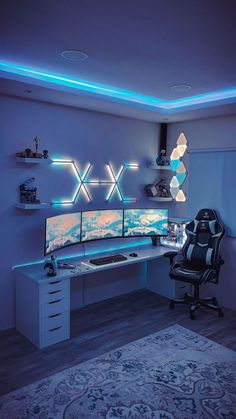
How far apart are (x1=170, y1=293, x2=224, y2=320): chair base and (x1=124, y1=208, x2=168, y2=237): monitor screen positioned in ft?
3.07

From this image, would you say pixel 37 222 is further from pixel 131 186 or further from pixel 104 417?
pixel 104 417

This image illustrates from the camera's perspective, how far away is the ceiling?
1.92m

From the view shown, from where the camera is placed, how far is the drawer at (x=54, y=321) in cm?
332

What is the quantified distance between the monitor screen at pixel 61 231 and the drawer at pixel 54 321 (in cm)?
64

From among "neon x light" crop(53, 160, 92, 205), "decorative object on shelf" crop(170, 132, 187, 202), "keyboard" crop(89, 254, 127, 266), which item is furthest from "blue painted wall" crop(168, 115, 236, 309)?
"neon x light" crop(53, 160, 92, 205)

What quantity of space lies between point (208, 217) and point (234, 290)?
99 centimetres

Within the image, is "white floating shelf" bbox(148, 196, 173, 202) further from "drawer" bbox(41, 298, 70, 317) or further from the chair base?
"drawer" bbox(41, 298, 70, 317)

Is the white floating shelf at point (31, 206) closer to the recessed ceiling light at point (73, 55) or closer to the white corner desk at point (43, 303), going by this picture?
the white corner desk at point (43, 303)

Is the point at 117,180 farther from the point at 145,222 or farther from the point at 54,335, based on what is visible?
the point at 54,335

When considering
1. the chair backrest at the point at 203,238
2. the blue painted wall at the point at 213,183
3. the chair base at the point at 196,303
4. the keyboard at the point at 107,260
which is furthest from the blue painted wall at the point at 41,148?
the chair base at the point at 196,303

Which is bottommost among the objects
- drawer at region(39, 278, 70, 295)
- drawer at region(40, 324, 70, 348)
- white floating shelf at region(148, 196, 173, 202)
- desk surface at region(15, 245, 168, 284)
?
drawer at region(40, 324, 70, 348)

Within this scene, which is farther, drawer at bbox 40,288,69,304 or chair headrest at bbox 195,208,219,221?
chair headrest at bbox 195,208,219,221

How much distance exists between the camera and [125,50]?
8.25ft

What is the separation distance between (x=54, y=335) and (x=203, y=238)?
213cm
